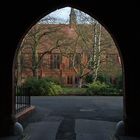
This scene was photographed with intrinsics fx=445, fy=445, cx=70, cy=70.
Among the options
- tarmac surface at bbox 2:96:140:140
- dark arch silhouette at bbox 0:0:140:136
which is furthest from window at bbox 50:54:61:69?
dark arch silhouette at bbox 0:0:140:136

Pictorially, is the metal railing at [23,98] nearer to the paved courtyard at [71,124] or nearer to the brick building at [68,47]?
the paved courtyard at [71,124]

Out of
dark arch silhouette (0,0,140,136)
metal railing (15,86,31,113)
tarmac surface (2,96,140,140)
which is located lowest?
tarmac surface (2,96,140,140)

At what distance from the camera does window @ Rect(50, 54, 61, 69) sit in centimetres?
5325

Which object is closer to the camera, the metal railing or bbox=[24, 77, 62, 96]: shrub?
the metal railing

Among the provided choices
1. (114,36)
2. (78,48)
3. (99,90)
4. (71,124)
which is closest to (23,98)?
(71,124)

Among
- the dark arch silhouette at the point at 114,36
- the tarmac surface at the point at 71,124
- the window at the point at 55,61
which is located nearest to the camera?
the tarmac surface at the point at 71,124

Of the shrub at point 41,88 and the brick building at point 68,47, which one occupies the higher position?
the brick building at point 68,47

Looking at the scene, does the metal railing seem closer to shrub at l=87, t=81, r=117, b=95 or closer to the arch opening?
shrub at l=87, t=81, r=117, b=95

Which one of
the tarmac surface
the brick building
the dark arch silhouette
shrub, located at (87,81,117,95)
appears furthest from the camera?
the brick building

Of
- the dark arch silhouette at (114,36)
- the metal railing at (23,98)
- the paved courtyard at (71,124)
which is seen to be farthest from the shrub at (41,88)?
the dark arch silhouette at (114,36)

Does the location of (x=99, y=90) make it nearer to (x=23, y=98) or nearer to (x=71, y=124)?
(x=23, y=98)

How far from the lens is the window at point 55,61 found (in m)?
53.2

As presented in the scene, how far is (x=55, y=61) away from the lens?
53.7 m

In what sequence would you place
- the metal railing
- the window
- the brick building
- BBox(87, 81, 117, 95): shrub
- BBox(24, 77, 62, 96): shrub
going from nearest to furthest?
1. the metal railing
2. BBox(24, 77, 62, 96): shrub
3. BBox(87, 81, 117, 95): shrub
4. the brick building
5. the window
